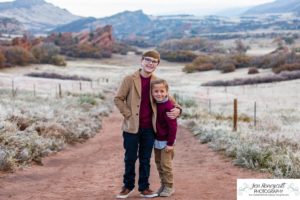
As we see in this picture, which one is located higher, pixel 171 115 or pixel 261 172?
pixel 171 115

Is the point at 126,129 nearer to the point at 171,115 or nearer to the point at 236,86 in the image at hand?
the point at 171,115

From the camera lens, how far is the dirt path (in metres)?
7.82

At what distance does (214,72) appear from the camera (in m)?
54.8

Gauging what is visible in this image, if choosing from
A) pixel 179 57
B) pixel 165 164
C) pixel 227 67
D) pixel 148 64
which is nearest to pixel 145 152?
pixel 165 164

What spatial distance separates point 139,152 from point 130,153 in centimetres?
16

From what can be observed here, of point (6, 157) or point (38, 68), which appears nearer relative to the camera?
point (6, 157)

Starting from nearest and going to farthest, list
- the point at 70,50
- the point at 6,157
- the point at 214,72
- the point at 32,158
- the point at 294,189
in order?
the point at 294,189 → the point at 6,157 → the point at 32,158 → the point at 214,72 → the point at 70,50

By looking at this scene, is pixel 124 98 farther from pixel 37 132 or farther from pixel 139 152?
pixel 37 132

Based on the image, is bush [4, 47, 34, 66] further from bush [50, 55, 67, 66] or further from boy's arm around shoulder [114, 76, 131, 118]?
boy's arm around shoulder [114, 76, 131, 118]

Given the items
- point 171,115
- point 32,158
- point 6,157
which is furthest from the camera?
point 32,158

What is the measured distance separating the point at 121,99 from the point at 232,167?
11.5 ft

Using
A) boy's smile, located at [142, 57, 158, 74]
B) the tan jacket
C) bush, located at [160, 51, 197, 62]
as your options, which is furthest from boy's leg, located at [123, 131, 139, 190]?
bush, located at [160, 51, 197, 62]

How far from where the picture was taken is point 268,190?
620cm

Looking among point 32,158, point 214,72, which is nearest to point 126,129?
point 32,158
